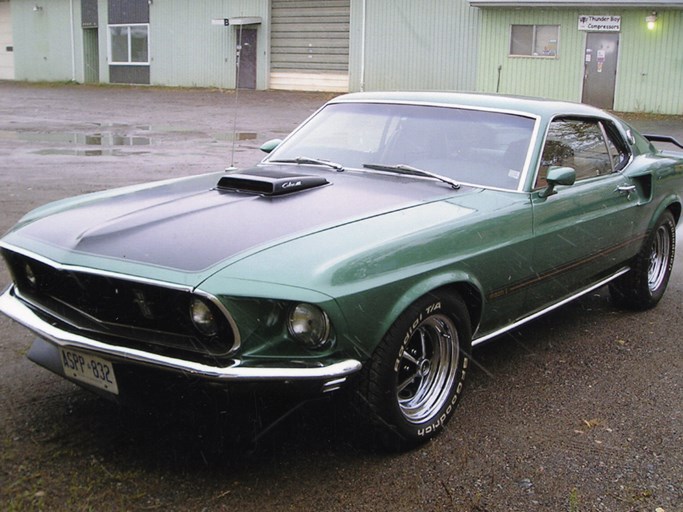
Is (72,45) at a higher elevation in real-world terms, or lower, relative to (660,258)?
higher

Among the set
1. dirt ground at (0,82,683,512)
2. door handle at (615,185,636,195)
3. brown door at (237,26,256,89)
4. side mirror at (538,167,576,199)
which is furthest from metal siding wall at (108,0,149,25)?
side mirror at (538,167,576,199)

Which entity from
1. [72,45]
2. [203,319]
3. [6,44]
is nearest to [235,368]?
[203,319]

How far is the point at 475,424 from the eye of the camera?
379 centimetres

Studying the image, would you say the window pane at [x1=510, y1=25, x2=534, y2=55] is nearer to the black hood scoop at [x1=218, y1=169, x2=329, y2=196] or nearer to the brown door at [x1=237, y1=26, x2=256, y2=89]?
the brown door at [x1=237, y1=26, x2=256, y2=89]

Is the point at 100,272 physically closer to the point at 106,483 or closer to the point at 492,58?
the point at 106,483

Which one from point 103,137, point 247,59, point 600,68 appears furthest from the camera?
point 247,59

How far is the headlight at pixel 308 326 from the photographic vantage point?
2.98 meters

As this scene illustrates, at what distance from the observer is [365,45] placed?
94.7 feet

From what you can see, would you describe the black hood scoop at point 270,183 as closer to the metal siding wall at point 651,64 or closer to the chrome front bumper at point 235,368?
the chrome front bumper at point 235,368

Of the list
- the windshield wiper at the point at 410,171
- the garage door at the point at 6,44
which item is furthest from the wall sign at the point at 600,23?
the garage door at the point at 6,44

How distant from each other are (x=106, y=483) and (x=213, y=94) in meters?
27.9

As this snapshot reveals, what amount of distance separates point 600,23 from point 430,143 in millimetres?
21682

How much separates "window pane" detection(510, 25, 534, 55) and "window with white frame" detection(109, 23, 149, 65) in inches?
637

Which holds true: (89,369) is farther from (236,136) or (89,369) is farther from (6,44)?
(6,44)
